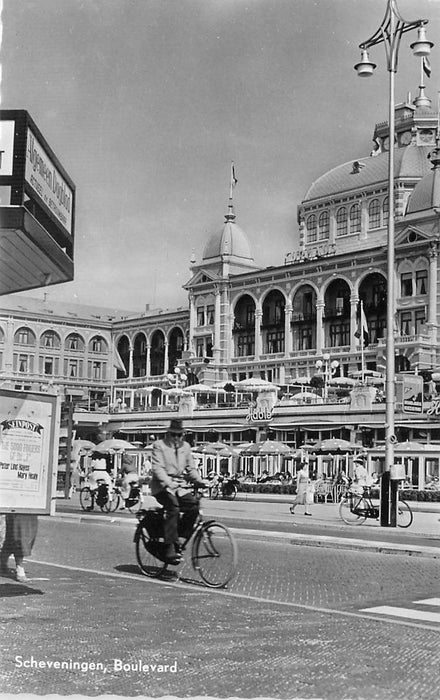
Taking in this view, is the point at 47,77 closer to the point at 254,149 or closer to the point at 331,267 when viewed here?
the point at 254,149

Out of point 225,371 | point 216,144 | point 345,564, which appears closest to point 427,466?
point 345,564

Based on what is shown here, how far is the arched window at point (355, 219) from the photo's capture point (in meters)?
74.5

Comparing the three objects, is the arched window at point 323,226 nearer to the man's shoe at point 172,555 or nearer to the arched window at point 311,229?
the arched window at point 311,229

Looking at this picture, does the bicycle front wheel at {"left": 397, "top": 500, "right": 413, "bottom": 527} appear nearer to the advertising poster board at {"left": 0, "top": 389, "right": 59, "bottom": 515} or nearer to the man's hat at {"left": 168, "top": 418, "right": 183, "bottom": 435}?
the man's hat at {"left": 168, "top": 418, "right": 183, "bottom": 435}

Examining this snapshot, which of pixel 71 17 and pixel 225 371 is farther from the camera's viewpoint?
pixel 225 371

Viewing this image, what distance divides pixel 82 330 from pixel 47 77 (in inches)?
1183

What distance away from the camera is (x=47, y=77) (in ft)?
27.1

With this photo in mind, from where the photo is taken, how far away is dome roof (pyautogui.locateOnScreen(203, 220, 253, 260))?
74.4m

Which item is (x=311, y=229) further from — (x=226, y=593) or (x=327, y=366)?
(x=226, y=593)

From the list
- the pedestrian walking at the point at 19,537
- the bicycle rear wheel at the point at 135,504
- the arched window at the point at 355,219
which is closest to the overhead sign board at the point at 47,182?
the pedestrian walking at the point at 19,537

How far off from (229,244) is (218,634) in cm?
6807

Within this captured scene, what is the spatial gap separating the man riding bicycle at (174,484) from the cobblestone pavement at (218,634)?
16.9 inches

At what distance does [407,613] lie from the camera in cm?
838

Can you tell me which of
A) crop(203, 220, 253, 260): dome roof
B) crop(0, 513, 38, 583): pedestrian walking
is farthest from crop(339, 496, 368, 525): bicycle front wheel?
crop(203, 220, 253, 260): dome roof
